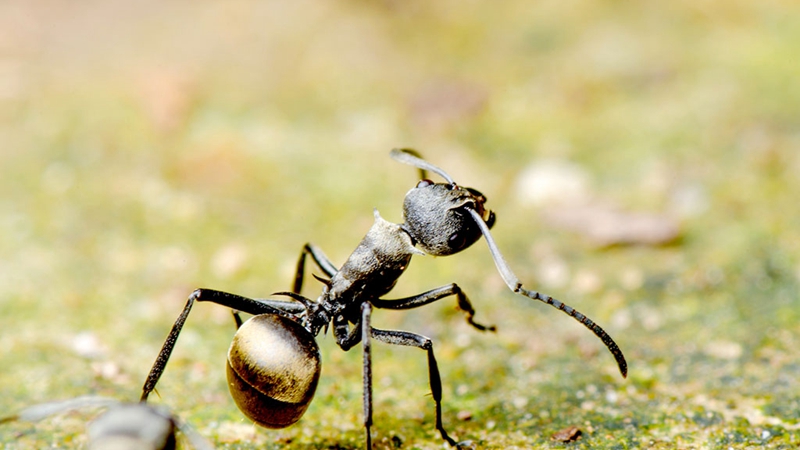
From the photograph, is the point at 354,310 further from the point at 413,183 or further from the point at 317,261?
the point at 413,183

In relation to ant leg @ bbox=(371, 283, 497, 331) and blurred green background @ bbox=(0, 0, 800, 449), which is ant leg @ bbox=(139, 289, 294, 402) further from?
ant leg @ bbox=(371, 283, 497, 331)

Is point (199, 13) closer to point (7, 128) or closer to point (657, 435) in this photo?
point (7, 128)

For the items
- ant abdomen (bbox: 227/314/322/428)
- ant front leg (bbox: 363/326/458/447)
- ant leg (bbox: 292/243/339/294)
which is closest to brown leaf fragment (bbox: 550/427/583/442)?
ant front leg (bbox: 363/326/458/447)

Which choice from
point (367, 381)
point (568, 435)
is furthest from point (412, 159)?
point (568, 435)

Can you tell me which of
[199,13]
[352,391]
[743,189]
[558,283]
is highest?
[199,13]

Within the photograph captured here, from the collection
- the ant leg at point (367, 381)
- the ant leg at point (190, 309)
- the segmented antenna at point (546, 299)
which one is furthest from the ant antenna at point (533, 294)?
the ant leg at point (190, 309)

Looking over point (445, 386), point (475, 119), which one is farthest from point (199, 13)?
point (445, 386)
